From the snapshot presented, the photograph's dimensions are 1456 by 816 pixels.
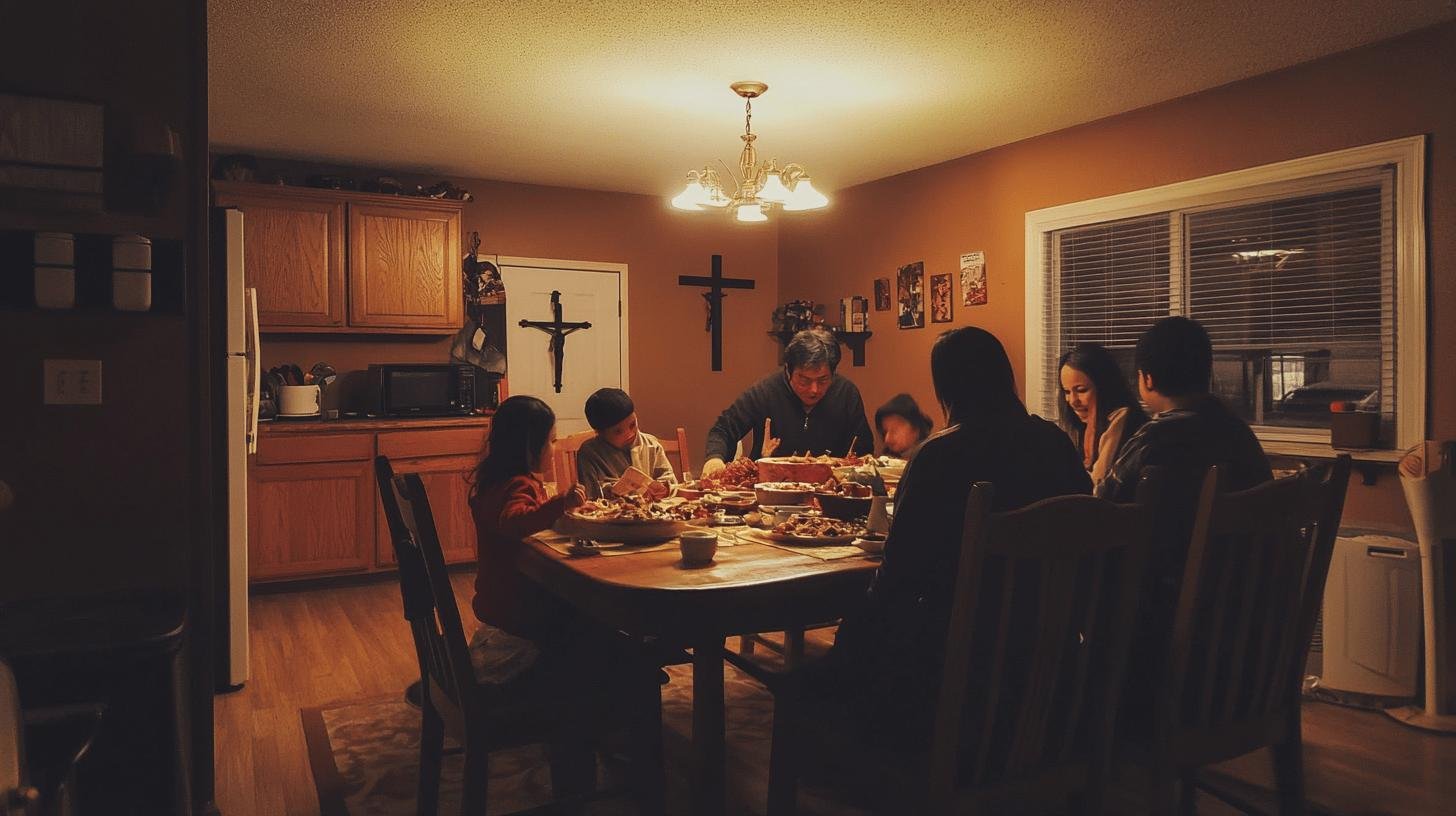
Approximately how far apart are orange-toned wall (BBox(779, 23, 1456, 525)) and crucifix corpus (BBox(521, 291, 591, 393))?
5.36ft

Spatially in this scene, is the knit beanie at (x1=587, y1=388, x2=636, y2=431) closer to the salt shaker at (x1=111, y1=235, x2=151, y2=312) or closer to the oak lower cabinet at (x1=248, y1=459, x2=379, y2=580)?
the salt shaker at (x1=111, y1=235, x2=151, y2=312)

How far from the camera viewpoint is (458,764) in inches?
109

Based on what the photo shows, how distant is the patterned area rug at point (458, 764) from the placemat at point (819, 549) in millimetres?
720

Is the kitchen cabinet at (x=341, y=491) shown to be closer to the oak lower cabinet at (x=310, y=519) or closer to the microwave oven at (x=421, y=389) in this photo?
the oak lower cabinet at (x=310, y=519)

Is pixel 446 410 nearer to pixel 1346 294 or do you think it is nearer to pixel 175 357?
pixel 175 357

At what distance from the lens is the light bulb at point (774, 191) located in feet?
11.5

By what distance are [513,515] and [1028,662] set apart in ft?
3.73

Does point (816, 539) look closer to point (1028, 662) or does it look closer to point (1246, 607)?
point (1028, 662)

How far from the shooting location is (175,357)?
2.37 meters

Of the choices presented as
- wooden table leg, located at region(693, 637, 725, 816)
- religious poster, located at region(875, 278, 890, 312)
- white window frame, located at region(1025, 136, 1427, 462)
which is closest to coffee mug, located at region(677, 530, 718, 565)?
wooden table leg, located at region(693, 637, 725, 816)

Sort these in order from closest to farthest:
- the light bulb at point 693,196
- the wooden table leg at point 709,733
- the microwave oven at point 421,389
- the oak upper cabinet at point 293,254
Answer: the wooden table leg at point 709,733, the light bulb at point 693,196, the oak upper cabinet at point 293,254, the microwave oven at point 421,389

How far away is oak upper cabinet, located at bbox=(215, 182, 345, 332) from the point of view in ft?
16.3

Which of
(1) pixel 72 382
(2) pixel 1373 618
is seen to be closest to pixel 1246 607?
(2) pixel 1373 618

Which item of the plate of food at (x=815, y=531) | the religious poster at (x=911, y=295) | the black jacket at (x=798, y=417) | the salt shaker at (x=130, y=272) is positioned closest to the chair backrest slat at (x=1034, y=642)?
the plate of food at (x=815, y=531)
